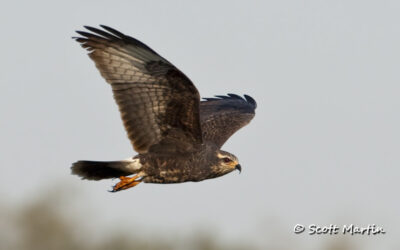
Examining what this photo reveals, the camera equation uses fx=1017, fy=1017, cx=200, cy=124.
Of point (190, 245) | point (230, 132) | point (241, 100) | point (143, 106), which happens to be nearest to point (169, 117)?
point (143, 106)

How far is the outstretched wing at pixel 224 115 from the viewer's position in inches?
608

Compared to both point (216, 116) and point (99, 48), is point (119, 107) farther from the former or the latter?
point (216, 116)

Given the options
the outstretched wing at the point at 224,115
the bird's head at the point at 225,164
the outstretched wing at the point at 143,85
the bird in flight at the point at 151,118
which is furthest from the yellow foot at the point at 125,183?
the outstretched wing at the point at 224,115

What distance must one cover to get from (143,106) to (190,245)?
15.7 m

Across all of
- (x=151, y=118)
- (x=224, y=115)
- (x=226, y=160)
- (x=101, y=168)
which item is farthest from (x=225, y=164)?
(x=224, y=115)

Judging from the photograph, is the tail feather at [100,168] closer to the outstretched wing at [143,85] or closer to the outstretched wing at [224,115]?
the outstretched wing at [143,85]

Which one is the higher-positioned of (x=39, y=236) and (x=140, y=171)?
(x=140, y=171)

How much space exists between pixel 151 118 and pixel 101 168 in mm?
994

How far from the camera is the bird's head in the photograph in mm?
13789

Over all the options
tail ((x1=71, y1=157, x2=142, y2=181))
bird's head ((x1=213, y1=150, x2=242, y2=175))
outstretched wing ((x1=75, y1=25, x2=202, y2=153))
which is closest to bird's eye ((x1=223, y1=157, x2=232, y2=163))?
bird's head ((x1=213, y1=150, x2=242, y2=175))

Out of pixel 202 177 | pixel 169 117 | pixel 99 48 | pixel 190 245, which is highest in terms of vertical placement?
pixel 99 48

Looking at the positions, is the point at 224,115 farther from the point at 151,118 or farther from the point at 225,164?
the point at 151,118

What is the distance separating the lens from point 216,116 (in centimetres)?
1612

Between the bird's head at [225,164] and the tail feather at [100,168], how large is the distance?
108 centimetres
